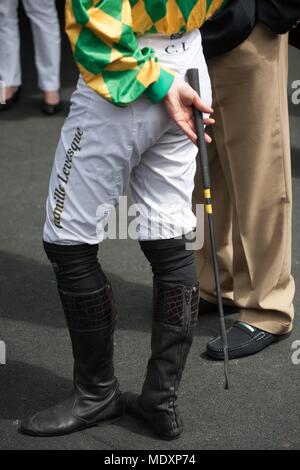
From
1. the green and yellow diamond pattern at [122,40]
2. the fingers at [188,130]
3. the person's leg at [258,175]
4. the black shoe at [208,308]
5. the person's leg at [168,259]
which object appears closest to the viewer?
the green and yellow diamond pattern at [122,40]

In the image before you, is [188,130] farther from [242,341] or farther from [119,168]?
[242,341]

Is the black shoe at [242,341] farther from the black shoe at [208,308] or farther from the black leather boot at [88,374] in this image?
the black leather boot at [88,374]

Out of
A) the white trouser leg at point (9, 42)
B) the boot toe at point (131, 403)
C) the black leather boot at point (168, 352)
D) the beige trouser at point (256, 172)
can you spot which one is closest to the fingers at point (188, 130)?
the black leather boot at point (168, 352)

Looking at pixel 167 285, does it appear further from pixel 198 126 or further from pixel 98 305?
pixel 198 126

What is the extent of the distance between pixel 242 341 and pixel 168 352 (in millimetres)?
696

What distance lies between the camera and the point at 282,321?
12.0 ft

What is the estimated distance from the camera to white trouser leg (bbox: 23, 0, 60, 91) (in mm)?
6277

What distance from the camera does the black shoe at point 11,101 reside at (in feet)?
21.3

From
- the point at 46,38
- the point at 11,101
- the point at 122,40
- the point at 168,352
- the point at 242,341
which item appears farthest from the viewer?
the point at 11,101

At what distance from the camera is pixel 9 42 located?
250 inches

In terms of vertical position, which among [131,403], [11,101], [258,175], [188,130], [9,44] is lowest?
[11,101]

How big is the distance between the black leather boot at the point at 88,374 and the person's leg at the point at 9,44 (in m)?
3.72

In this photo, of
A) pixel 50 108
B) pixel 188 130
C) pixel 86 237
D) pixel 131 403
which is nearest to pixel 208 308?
pixel 131 403

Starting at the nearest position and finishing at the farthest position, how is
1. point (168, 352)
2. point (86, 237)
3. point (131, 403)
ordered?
point (86, 237), point (168, 352), point (131, 403)
